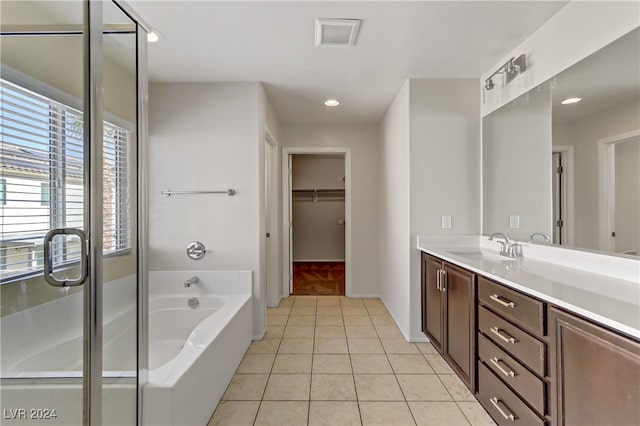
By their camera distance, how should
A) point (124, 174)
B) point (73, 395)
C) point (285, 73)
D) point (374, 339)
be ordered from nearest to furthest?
1. point (73, 395)
2. point (124, 174)
3. point (285, 73)
4. point (374, 339)

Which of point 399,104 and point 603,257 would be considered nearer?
point 603,257

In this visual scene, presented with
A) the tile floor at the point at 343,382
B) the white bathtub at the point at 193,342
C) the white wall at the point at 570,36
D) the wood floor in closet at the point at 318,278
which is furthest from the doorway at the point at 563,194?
the wood floor in closet at the point at 318,278

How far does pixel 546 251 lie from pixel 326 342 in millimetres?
1871

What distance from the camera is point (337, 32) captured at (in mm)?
2053

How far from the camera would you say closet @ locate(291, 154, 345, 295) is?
6727 millimetres

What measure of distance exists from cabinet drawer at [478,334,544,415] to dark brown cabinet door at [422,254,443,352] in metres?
0.60

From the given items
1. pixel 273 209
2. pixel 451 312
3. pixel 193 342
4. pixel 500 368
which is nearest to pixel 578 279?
pixel 500 368

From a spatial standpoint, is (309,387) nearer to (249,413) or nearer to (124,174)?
(249,413)

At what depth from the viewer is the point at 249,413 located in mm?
1827

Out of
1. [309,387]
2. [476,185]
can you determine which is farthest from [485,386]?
[476,185]

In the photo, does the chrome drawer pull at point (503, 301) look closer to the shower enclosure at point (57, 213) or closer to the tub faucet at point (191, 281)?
the shower enclosure at point (57, 213)

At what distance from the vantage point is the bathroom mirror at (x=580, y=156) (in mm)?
1466

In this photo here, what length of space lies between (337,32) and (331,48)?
0.21 meters

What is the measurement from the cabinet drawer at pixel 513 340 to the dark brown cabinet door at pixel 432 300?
62 cm
